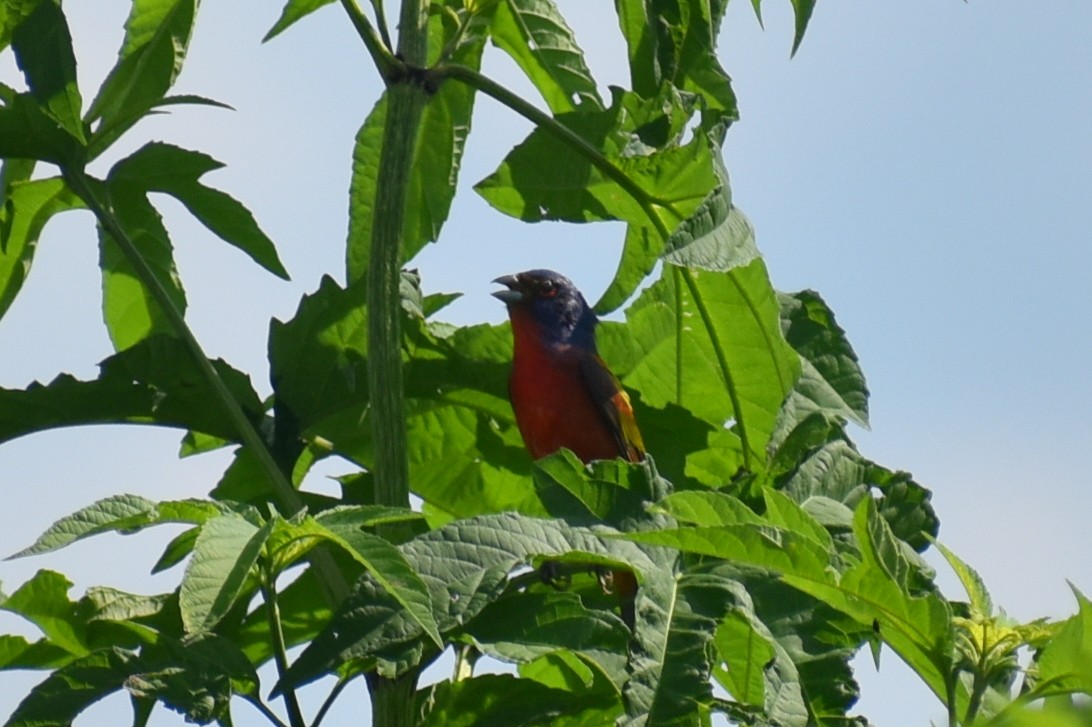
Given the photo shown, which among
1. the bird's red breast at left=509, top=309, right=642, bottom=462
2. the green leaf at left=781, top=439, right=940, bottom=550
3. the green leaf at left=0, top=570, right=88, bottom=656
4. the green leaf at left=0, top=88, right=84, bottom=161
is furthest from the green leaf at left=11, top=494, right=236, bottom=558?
the bird's red breast at left=509, top=309, right=642, bottom=462

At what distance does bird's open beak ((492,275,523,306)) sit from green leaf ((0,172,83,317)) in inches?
95.9

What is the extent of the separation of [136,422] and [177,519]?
0.92 m

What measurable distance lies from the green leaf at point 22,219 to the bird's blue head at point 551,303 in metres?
2.39

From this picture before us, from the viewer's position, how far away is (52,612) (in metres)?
2.85

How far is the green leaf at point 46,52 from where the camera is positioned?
109 inches

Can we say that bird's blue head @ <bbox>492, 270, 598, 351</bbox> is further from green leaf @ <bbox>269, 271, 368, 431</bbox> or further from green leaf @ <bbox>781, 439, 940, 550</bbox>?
green leaf @ <bbox>781, 439, 940, 550</bbox>

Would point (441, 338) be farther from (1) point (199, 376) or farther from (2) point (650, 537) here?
(2) point (650, 537)

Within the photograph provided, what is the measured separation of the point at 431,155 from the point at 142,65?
27.0 inches

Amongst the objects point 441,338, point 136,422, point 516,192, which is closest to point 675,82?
point 516,192

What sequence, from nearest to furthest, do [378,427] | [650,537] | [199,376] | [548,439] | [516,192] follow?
[650,537], [378,427], [199,376], [516,192], [548,439]

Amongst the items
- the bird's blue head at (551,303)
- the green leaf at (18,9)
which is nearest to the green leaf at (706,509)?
the green leaf at (18,9)

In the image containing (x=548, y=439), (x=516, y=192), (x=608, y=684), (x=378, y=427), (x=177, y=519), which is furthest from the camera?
(x=548, y=439)

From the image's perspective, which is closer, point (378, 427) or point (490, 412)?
point (378, 427)

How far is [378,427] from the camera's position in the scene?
8.88 ft
